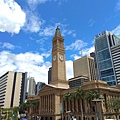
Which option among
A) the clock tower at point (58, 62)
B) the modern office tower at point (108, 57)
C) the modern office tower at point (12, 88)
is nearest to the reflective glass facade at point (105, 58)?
the modern office tower at point (108, 57)

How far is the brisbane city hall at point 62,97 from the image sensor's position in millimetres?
65188

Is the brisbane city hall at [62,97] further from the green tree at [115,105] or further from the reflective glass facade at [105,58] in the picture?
the reflective glass facade at [105,58]

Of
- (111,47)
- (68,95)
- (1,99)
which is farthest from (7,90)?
(111,47)

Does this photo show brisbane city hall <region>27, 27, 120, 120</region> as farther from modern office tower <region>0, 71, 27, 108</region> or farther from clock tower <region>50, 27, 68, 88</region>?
modern office tower <region>0, 71, 27, 108</region>

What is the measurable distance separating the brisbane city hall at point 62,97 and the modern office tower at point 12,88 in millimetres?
48113

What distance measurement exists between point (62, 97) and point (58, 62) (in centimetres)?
2159

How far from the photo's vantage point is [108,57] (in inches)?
6137

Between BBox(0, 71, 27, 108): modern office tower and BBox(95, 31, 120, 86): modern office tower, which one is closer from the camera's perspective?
BBox(0, 71, 27, 108): modern office tower

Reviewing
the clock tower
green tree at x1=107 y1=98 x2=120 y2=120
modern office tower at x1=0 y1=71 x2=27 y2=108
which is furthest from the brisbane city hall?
modern office tower at x1=0 y1=71 x2=27 y2=108

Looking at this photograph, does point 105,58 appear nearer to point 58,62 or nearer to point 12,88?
point 58,62

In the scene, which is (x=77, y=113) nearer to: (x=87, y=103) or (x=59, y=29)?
(x=87, y=103)

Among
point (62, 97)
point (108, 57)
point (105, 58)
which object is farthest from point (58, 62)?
point (105, 58)

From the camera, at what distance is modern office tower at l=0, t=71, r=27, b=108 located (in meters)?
147

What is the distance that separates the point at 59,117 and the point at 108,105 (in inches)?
1074
